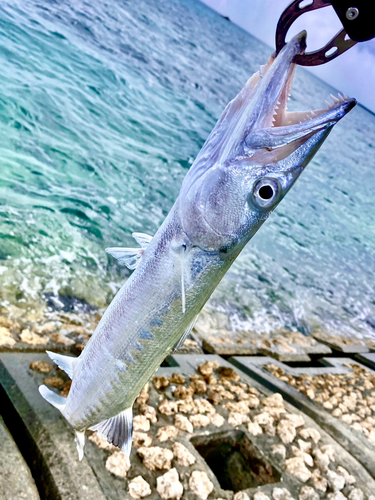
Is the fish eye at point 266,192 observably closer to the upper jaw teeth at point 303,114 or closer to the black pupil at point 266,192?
the black pupil at point 266,192

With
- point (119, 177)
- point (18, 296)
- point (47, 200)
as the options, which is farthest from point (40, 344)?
point (119, 177)

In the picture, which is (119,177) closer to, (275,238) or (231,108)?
(275,238)

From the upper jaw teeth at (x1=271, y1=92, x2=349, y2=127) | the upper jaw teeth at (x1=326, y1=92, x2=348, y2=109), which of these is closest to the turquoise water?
the upper jaw teeth at (x1=271, y1=92, x2=349, y2=127)

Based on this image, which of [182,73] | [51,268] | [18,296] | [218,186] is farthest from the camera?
[182,73]

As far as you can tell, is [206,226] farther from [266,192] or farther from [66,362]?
[66,362]

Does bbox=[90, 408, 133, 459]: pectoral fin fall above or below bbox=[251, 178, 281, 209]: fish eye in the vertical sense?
below

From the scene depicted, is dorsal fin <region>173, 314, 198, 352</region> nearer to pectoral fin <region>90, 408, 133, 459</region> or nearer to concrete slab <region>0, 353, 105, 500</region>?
pectoral fin <region>90, 408, 133, 459</region>

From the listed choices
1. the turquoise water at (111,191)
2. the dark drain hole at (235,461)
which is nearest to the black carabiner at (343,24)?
the dark drain hole at (235,461)

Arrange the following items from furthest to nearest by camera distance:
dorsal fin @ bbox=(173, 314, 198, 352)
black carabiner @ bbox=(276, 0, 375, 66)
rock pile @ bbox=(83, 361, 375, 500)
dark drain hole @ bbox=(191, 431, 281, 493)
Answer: dark drain hole @ bbox=(191, 431, 281, 493)
rock pile @ bbox=(83, 361, 375, 500)
dorsal fin @ bbox=(173, 314, 198, 352)
black carabiner @ bbox=(276, 0, 375, 66)
